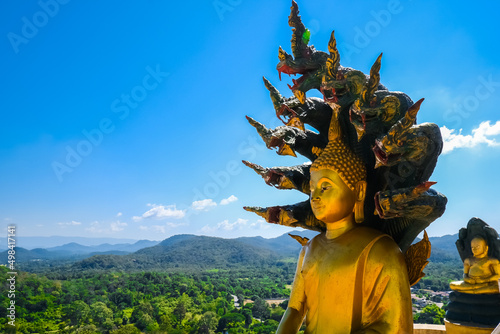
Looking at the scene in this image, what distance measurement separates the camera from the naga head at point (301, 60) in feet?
13.2

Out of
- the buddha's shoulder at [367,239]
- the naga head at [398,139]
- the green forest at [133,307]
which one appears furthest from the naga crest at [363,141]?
the green forest at [133,307]

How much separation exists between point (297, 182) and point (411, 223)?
1255 mm

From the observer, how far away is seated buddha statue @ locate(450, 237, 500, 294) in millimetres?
6859

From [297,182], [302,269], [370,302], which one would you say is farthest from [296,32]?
[370,302]

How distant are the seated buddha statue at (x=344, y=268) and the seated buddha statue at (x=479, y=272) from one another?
14.1ft

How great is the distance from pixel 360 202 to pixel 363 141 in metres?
0.65

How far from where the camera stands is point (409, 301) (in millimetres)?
3484

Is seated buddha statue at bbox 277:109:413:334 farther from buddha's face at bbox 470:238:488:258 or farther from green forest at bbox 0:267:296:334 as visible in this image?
green forest at bbox 0:267:296:334

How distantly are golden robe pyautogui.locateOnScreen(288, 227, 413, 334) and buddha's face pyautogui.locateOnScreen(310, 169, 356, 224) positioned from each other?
0.72 ft

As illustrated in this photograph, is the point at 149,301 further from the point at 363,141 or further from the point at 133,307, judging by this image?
the point at 363,141

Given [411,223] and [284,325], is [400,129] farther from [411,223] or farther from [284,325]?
[284,325]

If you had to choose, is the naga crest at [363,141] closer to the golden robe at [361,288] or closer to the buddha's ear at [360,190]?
the buddha's ear at [360,190]

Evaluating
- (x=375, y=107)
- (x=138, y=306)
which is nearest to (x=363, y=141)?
(x=375, y=107)

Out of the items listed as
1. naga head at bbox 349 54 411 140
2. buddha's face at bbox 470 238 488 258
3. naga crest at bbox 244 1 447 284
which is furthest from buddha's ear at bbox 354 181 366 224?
buddha's face at bbox 470 238 488 258
